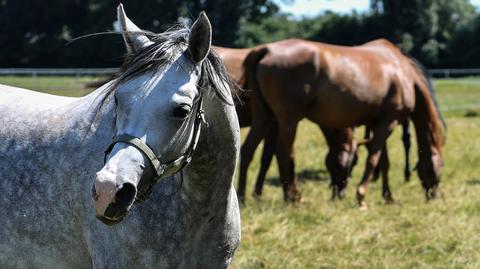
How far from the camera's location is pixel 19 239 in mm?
2744

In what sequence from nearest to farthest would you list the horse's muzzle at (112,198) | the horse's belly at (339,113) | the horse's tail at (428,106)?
the horse's muzzle at (112,198)
the horse's belly at (339,113)
the horse's tail at (428,106)

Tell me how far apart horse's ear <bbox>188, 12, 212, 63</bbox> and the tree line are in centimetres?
2907

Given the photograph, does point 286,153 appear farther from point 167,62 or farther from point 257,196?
point 167,62

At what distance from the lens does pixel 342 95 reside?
6812 millimetres

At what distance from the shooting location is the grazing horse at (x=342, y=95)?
6695 mm

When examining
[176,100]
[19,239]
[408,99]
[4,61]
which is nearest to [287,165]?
[408,99]

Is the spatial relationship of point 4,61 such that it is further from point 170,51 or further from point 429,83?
point 170,51

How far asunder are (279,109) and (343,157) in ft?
3.42

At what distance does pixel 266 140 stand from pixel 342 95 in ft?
3.55

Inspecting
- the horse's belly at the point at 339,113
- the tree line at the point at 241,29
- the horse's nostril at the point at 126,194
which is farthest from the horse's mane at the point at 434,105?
the tree line at the point at 241,29

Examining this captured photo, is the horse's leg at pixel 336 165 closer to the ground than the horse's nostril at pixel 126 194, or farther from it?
closer to the ground

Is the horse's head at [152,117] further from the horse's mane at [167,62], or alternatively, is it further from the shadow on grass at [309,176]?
the shadow on grass at [309,176]

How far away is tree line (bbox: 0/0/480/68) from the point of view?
32.6m

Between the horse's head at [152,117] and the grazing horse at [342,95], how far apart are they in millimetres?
4416
